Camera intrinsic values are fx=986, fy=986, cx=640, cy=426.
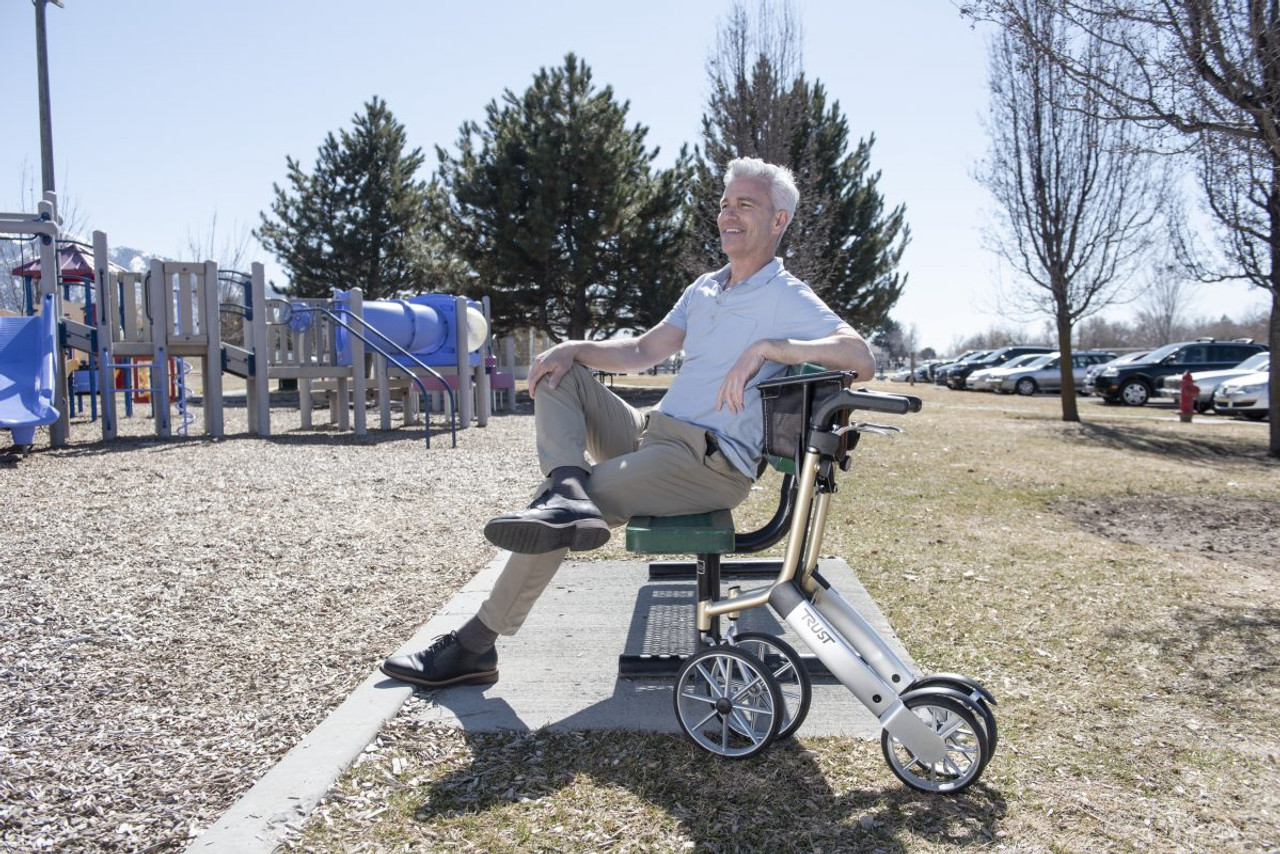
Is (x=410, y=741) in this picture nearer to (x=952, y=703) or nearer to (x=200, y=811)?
(x=200, y=811)

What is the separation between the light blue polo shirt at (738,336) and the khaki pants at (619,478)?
A: 0.07 meters

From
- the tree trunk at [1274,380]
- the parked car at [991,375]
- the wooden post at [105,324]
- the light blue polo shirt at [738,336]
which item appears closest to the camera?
the light blue polo shirt at [738,336]

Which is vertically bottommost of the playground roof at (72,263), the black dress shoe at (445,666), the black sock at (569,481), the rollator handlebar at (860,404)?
the black dress shoe at (445,666)

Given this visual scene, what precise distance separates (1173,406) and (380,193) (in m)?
24.9

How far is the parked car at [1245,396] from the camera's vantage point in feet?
65.1

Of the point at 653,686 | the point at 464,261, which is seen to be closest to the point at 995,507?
the point at 653,686

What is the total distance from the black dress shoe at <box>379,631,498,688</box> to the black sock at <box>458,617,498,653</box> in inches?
0.6

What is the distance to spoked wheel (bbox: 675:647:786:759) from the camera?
2.65 m

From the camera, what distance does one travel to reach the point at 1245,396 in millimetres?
20016

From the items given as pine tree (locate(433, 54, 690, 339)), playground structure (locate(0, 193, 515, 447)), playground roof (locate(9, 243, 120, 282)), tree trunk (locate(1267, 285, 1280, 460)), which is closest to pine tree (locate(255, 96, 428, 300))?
pine tree (locate(433, 54, 690, 339))

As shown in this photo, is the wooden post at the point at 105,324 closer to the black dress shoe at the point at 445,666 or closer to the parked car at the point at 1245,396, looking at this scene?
the black dress shoe at the point at 445,666

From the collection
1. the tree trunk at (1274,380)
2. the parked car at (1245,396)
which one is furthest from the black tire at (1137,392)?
the tree trunk at (1274,380)

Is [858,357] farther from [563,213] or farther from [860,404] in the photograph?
[563,213]

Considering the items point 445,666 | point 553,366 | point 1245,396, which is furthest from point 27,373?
point 1245,396
